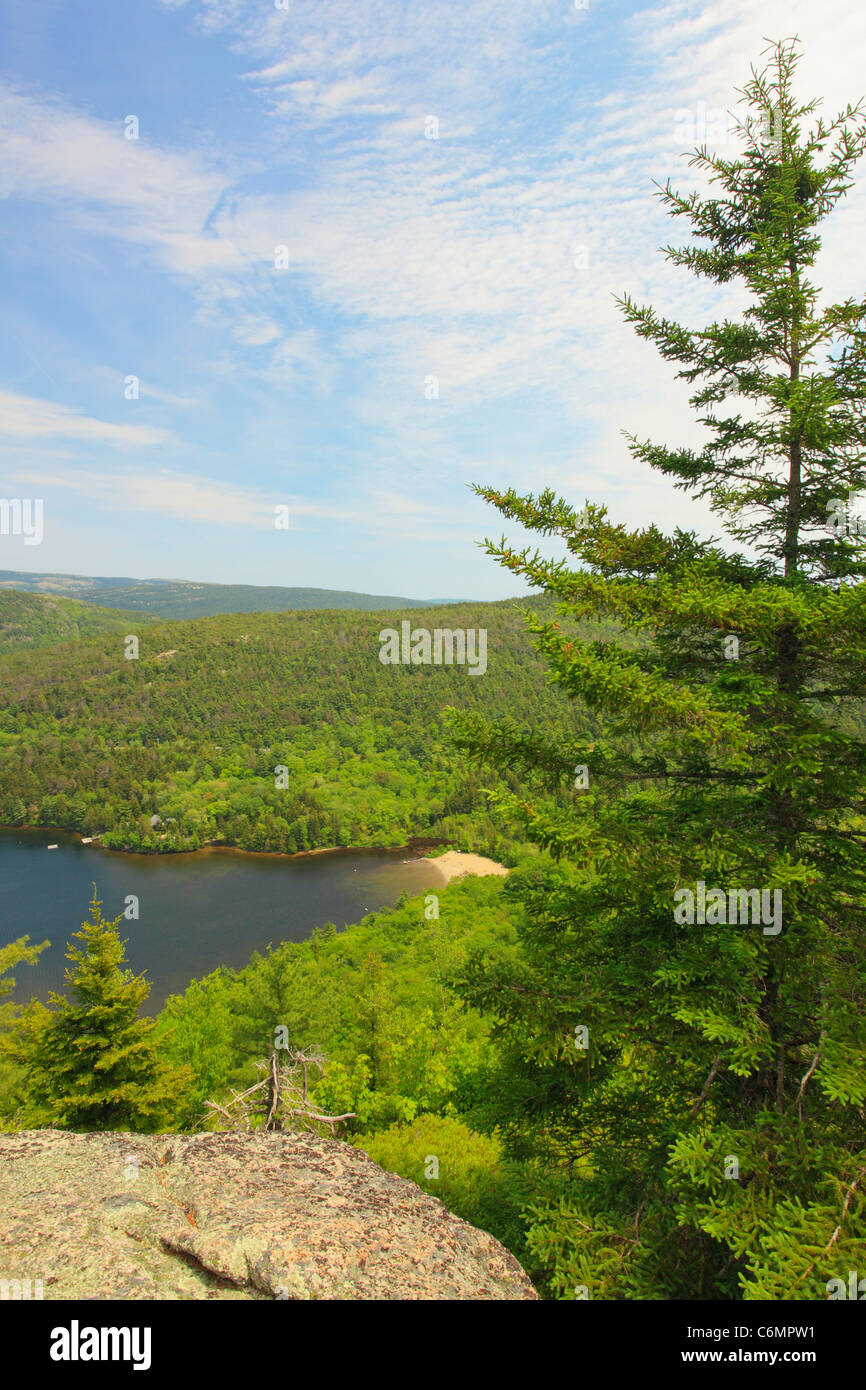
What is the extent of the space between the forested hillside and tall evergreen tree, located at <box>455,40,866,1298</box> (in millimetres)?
87114

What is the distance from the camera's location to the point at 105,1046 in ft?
39.8

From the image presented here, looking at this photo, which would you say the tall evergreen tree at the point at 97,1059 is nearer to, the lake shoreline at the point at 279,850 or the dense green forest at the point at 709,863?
the dense green forest at the point at 709,863

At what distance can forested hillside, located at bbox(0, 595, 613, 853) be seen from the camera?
111 m

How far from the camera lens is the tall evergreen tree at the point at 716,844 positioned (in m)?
4.86

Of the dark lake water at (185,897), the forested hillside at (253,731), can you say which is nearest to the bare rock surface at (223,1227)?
the dark lake water at (185,897)

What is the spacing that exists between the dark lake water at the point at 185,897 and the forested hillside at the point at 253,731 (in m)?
7.70

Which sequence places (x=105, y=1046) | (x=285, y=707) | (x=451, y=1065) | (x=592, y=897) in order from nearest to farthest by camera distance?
1. (x=592, y=897)
2. (x=105, y=1046)
3. (x=451, y=1065)
4. (x=285, y=707)

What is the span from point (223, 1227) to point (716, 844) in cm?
465

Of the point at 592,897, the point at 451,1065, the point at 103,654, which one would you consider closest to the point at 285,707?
the point at 103,654
